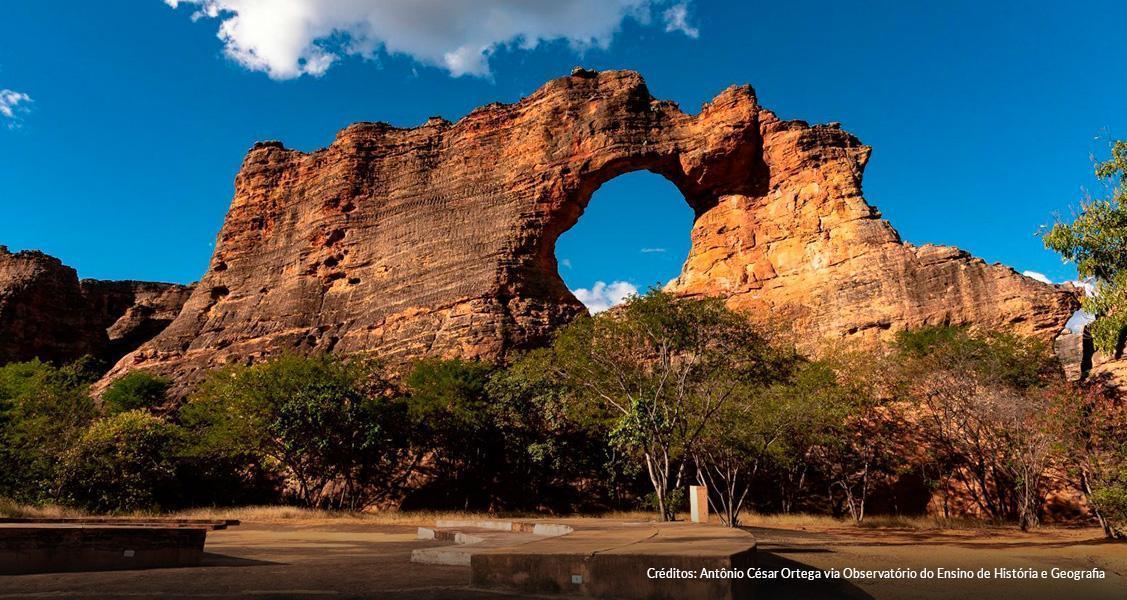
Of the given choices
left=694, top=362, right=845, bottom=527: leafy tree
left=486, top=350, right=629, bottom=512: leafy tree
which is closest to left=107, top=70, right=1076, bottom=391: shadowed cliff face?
left=486, top=350, right=629, bottom=512: leafy tree

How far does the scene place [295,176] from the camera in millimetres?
52469

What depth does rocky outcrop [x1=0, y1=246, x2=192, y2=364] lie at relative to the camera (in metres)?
49.3

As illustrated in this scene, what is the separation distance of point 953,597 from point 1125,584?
3223 millimetres

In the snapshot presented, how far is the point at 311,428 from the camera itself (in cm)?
2845

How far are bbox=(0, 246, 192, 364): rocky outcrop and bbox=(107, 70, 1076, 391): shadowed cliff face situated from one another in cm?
1016

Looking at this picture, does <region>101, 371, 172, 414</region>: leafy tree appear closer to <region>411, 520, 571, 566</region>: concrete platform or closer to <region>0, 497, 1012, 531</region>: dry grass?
<region>0, 497, 1012, 531</region>: dry grass

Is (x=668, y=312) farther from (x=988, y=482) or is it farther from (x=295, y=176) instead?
(x=295, y=176)

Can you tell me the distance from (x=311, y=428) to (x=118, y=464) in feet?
25.1

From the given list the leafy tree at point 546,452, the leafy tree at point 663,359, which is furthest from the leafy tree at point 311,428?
the leafy tree at point 663,359

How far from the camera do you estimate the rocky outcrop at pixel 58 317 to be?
4934cm

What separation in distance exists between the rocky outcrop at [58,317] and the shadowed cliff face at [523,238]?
10.2 meters

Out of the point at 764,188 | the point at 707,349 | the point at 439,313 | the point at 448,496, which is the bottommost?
the point at 448,496

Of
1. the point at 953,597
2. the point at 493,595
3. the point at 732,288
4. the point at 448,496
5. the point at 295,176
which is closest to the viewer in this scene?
the point at 493,595

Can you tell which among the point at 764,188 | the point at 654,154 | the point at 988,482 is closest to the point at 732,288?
the point at 764,188
